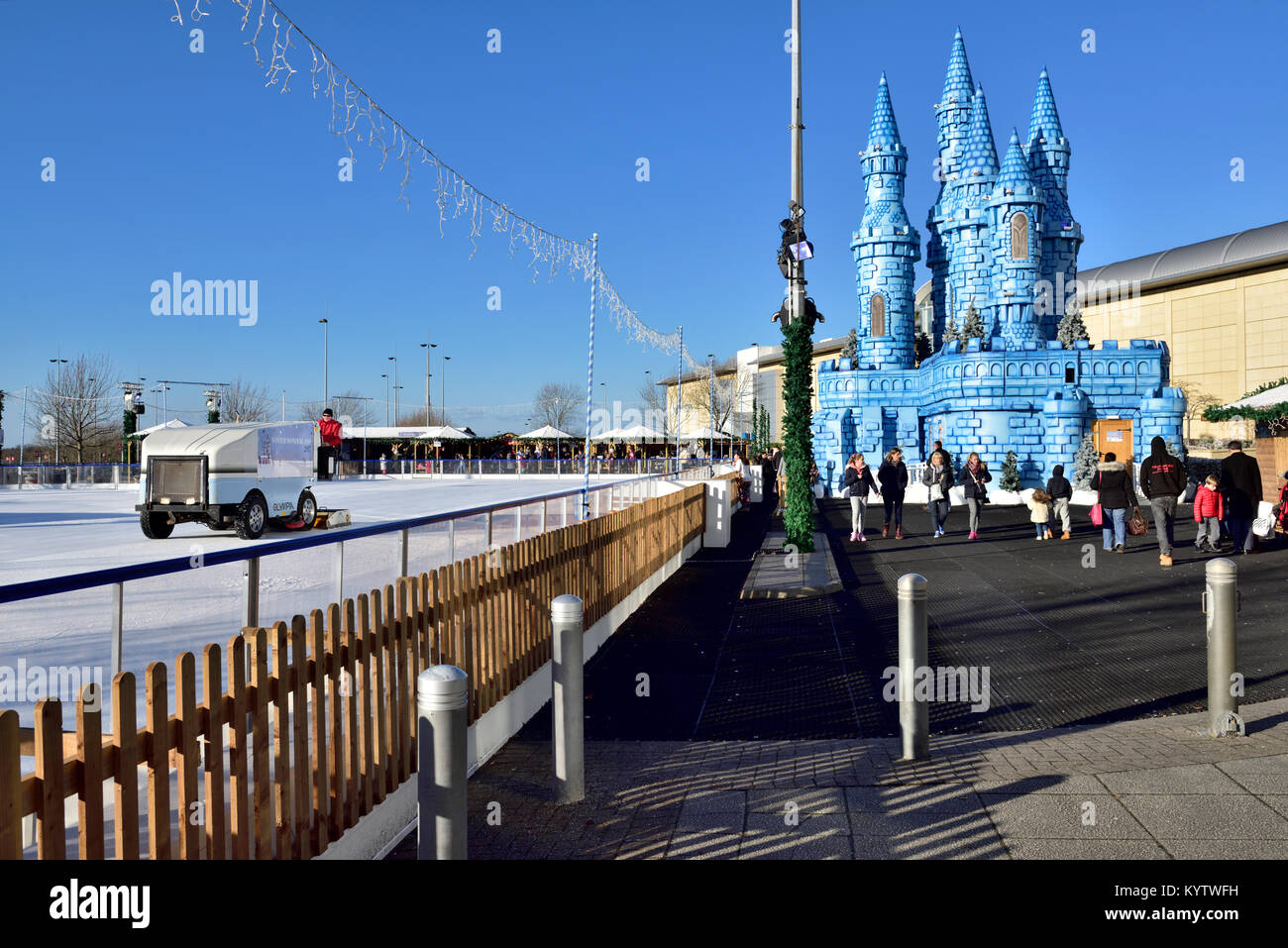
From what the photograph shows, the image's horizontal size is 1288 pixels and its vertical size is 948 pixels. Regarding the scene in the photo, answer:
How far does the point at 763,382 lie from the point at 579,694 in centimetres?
11015

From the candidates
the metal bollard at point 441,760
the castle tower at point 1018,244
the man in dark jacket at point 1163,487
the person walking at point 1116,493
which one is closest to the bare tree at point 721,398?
the castle tower at point 1018,244

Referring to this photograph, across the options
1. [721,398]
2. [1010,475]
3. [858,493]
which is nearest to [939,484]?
[858,493]

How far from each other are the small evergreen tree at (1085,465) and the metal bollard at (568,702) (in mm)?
32151

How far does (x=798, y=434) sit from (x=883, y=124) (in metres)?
33.6

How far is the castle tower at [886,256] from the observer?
4503 cm

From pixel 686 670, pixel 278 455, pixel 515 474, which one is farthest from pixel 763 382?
pixel 686 670

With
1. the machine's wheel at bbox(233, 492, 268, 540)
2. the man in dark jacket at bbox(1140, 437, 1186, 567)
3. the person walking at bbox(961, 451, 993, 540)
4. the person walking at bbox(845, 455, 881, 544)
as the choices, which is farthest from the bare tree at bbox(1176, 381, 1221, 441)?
the machine's wheel at bbox(233, 492, 268, 540)

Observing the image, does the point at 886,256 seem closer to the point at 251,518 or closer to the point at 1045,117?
the point at 1045,117

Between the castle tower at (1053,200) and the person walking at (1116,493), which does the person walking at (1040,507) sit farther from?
the castle tower at (1053,200)

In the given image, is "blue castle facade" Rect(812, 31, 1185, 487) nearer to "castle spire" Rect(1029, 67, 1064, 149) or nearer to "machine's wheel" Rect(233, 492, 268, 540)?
"castle spire" Rect(1029, 67, 1064, 149)

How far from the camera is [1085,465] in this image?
35.2 m

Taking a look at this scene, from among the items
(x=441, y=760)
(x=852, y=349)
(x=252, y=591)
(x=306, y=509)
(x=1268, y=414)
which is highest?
(x=852, y=349)

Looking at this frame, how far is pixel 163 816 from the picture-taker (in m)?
2.95
